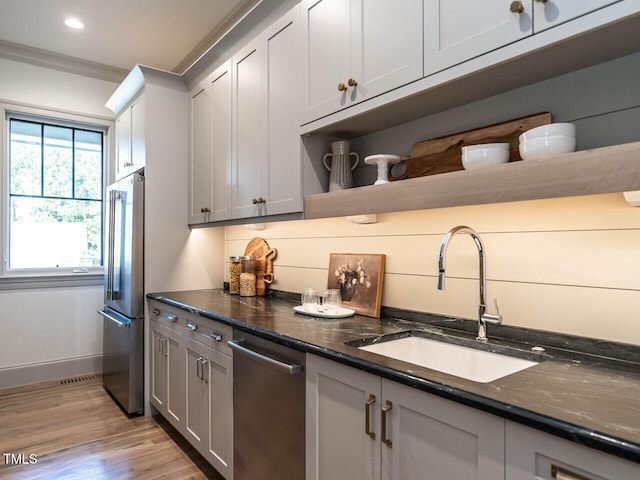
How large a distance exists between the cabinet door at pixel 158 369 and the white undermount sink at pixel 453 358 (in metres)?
1.75

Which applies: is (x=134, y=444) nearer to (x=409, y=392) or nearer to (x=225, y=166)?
(x=225, y=166)

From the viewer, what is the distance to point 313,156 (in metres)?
2.10

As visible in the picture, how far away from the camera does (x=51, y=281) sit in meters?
3.72

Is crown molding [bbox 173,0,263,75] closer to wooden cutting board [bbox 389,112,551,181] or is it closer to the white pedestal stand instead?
the white pedestal stand

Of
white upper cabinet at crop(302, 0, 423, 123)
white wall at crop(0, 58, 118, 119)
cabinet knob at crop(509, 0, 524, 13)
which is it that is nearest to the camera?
cabinet knob at crop(509, 0, 524, 13)

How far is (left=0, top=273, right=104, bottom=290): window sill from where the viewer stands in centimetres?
354

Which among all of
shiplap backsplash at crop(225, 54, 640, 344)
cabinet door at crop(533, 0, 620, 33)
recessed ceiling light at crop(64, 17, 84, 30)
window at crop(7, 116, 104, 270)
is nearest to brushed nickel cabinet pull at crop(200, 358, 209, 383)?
shiplap backsplash at crop(225, 54, 640, 344)

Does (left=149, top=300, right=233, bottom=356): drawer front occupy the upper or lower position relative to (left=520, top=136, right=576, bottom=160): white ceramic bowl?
lower

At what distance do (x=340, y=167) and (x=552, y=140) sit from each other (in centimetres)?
103

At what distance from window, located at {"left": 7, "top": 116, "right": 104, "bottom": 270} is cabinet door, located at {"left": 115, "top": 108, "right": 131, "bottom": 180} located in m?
0.43

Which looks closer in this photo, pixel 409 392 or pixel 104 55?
pixel 409 392

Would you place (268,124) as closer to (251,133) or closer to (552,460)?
(251,133)

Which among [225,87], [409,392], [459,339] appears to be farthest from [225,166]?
[409,392]

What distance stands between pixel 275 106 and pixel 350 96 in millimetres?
608
